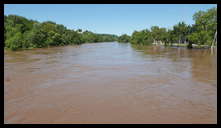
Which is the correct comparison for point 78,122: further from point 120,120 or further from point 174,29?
point 174,29

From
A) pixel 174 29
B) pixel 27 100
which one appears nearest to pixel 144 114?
pixel 27 100

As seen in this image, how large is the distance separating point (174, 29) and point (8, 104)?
4414cm

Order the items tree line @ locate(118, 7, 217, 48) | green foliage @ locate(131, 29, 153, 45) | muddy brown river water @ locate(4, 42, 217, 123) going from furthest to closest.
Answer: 1. green foliage @ locate(131, 29, 153, 45)
2. tree line @ locate(118, 7, 217, 48)
3. muddy brown river water @ locate(4, 42, 217, 123)

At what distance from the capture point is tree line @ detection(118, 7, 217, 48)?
28859 mm

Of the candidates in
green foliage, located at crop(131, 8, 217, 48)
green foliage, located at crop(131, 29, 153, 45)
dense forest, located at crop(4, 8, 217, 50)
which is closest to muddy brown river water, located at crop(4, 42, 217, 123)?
dense forest, located at crop(4, 8, 217, 50)

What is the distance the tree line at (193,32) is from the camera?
94.7 ft

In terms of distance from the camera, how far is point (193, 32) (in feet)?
121

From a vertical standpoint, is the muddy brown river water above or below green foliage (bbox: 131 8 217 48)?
below

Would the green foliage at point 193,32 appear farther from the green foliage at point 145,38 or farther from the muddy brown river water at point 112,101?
the muddy brown river water at point 112,101

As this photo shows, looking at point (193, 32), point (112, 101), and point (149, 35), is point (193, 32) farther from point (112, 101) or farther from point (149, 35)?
point (112, 101)

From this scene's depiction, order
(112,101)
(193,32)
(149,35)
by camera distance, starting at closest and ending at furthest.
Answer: (112,101) < (193,32) < (149,35)

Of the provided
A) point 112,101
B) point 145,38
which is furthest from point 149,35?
point 112,101

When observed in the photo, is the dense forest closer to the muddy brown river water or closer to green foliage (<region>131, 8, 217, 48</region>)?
green foliage (<region>131, 8, 217, 48</region>)
